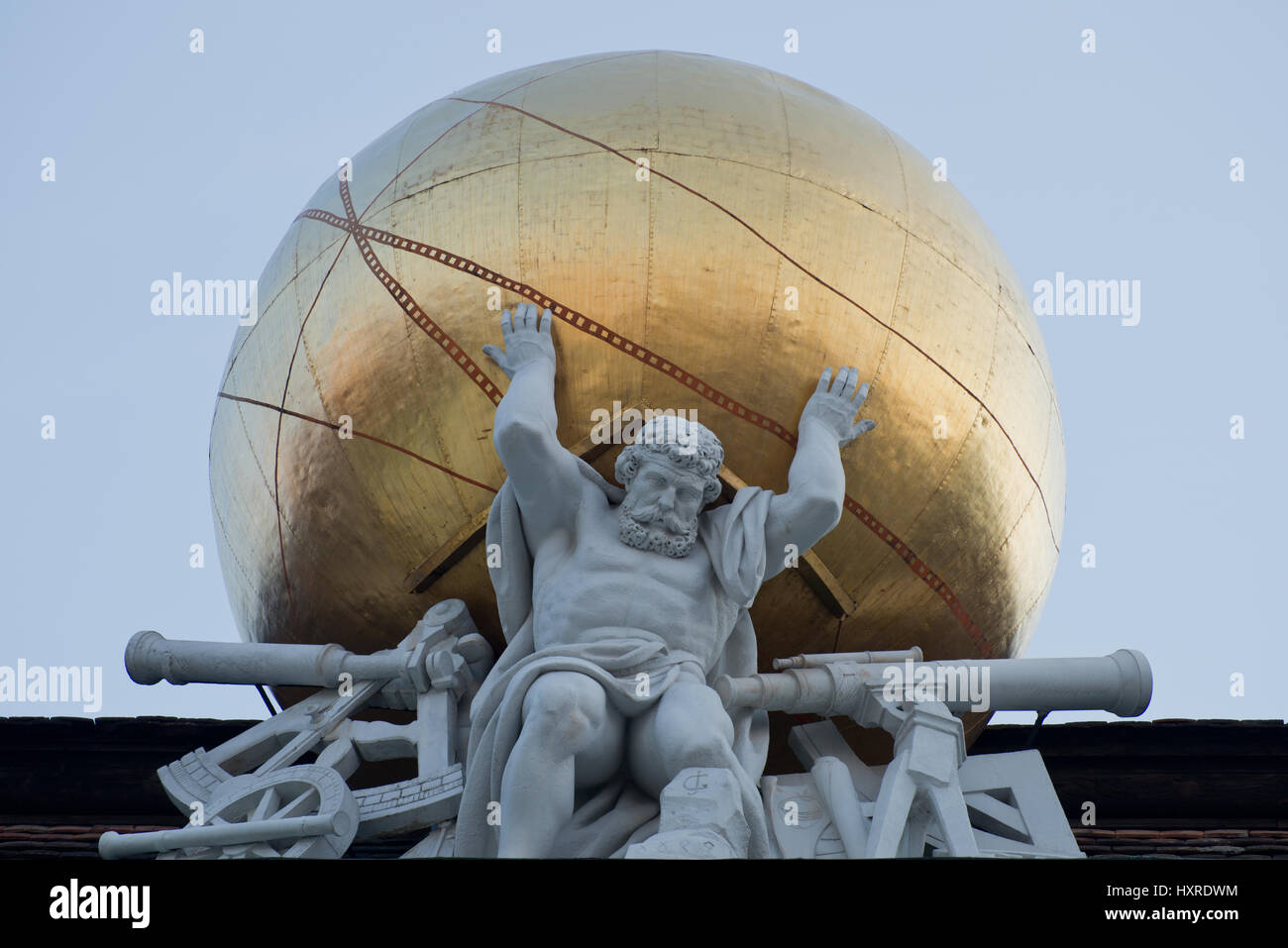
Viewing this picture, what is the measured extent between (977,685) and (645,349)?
2.35 meters

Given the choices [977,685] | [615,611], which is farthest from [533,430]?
[977,685]

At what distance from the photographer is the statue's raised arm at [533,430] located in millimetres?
10008

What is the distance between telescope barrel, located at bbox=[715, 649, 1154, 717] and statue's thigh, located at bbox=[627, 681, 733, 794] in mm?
696

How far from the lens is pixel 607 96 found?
11445 mm

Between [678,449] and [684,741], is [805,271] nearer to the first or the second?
[678,449]

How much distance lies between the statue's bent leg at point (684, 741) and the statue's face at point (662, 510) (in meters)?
0.71

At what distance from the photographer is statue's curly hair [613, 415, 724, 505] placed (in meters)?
10.1

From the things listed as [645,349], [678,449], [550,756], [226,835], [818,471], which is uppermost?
[645,349]

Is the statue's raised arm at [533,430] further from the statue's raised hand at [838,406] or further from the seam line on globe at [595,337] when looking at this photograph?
the statue's raised hand at [838,406]

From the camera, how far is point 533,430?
32.7 ft

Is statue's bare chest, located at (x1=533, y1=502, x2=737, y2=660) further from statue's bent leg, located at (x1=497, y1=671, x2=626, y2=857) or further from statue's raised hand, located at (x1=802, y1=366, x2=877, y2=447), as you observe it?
statue's raised hand, located at (x1=802, y1=366, x2=877, y2=447)

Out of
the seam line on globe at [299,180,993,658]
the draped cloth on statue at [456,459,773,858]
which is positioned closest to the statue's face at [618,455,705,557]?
the draped cloth on statue at [456,459,773,858]
